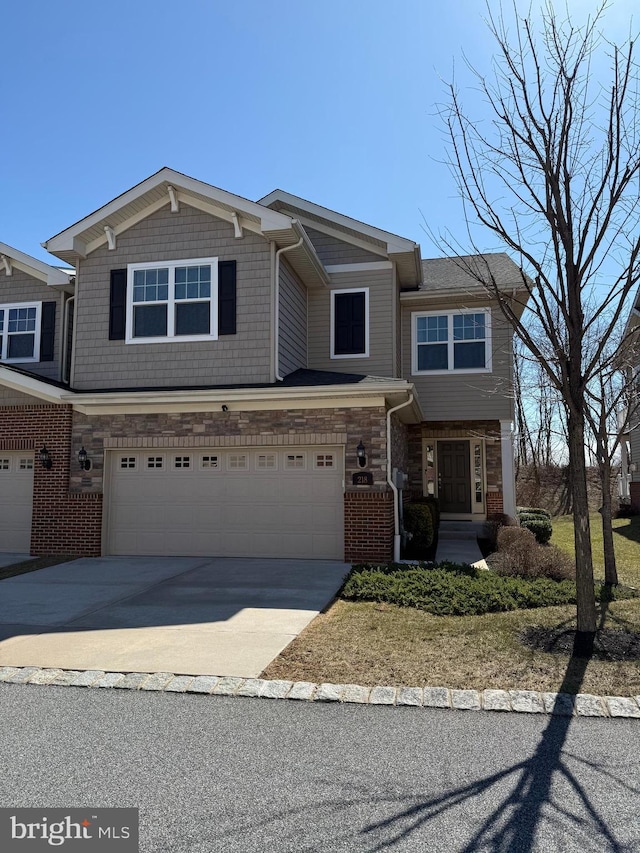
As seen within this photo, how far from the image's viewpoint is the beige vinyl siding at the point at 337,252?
566 inches

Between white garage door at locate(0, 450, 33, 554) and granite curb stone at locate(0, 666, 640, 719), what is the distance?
7697mm

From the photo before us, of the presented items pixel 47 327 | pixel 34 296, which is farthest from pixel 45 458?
pixel 34 296

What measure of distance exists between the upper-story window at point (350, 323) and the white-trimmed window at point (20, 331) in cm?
678

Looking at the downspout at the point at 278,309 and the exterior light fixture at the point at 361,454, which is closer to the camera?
the exterior light fixture at the point at 361,454

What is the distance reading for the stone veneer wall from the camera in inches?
471

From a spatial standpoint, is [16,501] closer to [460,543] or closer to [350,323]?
[350,323]

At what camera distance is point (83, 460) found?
39.3ft

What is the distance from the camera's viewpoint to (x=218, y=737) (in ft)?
13.6

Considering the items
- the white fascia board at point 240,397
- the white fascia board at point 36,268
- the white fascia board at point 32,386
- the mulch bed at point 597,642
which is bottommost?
the mulch bed at point 597,642

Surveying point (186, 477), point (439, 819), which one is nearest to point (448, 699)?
point (439, 819)

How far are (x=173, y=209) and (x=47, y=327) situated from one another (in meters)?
4.22

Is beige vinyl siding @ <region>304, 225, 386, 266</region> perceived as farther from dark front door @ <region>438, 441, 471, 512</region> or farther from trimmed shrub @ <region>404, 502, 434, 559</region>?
trimmed shrub @ <region>404, 502, 434, 559</region>

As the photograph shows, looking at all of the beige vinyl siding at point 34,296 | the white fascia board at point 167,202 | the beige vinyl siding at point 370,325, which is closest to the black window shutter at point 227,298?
the white fascia board at point 167,202

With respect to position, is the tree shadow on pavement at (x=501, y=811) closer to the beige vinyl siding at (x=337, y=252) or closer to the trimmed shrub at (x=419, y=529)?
the trimmed shrub at (x=419, y=529)
